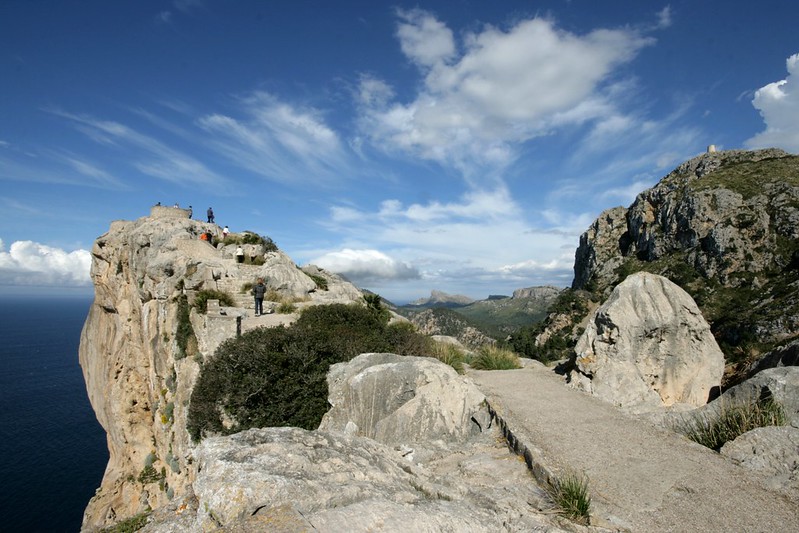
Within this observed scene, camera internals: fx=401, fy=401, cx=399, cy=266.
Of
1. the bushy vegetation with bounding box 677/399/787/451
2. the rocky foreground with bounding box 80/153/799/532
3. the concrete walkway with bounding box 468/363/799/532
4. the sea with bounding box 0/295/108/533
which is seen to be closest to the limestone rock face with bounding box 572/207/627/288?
the rocky foreground with bounding box 80/153/799/532

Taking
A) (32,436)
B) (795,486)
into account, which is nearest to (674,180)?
(795,486)

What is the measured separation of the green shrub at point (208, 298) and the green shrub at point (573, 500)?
13.5m

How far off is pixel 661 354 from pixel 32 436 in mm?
71177

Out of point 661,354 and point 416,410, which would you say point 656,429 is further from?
point 416,410

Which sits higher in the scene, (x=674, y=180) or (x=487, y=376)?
(x=674, y=180)

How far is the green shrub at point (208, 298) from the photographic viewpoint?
1576 centimetres

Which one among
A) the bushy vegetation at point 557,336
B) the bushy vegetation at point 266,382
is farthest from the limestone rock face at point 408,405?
the bushy vegetation at point 557,336

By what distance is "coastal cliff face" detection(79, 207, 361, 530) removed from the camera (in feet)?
51.0

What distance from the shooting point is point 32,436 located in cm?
5200

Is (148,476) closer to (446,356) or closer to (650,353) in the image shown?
(446,356)

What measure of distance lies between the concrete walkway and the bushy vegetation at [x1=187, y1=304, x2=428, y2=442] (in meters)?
4.40

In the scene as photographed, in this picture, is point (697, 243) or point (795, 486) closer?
point (795, 486)

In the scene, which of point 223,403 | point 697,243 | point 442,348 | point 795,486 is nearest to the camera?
point 795,486

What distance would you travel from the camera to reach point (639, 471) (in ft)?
21.4
